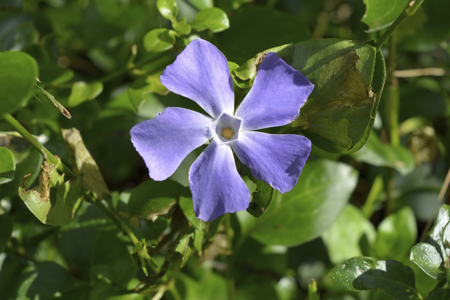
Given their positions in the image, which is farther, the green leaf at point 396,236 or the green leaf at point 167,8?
the green leaf at point 396,236

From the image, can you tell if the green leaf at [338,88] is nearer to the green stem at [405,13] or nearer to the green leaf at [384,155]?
the green stem at [405,13]

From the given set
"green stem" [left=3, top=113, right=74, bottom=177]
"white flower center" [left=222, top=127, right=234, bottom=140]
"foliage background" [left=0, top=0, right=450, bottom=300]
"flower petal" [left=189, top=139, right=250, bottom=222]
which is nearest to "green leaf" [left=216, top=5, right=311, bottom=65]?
"foliage background" [left=0, top=0, right=450, bottom=300]

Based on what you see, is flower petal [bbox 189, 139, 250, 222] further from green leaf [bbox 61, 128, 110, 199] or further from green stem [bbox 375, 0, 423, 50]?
green stem [bbox 375, 0, 423, 50]

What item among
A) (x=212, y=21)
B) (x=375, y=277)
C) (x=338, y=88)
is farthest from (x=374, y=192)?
(x=212, y=21)

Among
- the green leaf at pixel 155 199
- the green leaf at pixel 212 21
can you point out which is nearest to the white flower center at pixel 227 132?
the green leaf at pixel 155 199

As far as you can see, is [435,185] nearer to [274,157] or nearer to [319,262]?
[319,262]

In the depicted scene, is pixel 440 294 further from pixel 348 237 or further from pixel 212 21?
pixel 212 21
